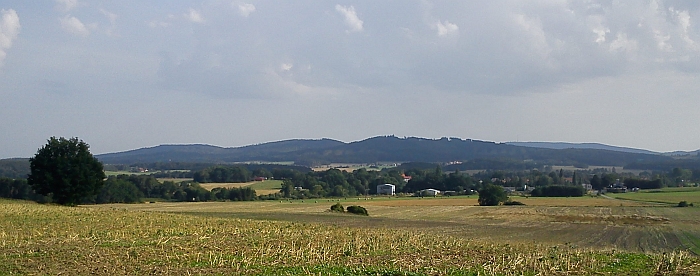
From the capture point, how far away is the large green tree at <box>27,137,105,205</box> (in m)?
64.3

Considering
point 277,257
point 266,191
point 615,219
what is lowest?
point 615,219

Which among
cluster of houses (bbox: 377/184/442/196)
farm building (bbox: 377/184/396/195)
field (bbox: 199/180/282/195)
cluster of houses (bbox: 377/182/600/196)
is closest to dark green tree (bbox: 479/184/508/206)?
cluster of houses (bbox: 377/182/600/196)

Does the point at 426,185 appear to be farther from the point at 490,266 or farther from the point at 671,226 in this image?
the point at 490,266

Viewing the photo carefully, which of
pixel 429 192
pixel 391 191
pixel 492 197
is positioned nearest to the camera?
pixel 492 197

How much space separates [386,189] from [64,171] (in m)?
91.2

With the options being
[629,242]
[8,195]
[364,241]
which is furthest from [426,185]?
[364,241]

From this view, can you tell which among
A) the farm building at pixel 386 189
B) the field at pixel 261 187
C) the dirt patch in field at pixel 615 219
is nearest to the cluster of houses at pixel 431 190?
the farm building at pixel 386 189

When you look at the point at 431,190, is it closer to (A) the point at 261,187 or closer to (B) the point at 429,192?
(B) the point at 429,192

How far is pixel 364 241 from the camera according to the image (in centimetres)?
2517

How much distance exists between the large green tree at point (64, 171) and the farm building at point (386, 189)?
3371 inches

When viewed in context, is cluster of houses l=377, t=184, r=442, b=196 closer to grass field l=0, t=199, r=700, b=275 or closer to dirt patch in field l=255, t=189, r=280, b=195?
dirt patch in field l=255, t=189, r=280, b=195

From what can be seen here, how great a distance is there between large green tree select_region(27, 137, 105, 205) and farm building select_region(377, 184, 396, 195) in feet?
281

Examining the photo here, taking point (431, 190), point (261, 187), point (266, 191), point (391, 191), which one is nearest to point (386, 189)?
point (391, 191)

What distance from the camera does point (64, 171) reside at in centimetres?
6456
